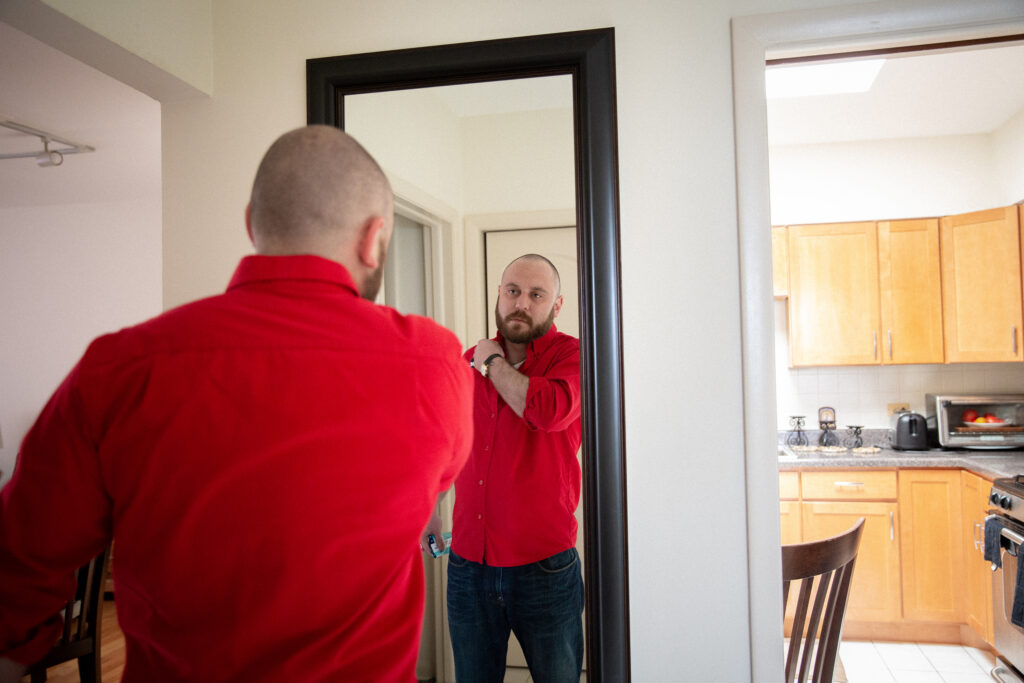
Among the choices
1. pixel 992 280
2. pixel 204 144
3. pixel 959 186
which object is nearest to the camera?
pixel 204 144

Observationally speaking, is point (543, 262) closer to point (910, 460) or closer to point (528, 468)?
point (528, 468)

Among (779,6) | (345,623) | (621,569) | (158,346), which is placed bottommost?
(621,569)

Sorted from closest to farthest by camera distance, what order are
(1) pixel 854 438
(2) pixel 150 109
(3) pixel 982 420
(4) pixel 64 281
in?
(2) pixel 150 109, (3) pixel 982 420, (1) pixel 854 438, (4) pixel 64 281

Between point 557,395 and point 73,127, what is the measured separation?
3.09 meters

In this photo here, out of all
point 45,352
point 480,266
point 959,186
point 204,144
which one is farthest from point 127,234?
point 959,186

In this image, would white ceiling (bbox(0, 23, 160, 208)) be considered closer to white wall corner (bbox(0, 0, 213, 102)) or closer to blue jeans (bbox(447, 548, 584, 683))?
white wall corner (bbox(0, 0, 213, 102))

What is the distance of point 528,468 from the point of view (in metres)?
1.45

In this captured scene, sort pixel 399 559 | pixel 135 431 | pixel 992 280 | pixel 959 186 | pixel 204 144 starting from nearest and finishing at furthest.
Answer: pixel 135 431, pixel 399 559, pixel 204 144, pixel 992 280, pixel 959 186

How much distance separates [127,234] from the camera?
4973 millimetres

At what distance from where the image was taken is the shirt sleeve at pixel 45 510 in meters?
0.72

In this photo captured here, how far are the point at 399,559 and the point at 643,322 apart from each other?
0.86m

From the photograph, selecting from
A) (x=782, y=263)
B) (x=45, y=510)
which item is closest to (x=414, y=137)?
(x=45, y=510)

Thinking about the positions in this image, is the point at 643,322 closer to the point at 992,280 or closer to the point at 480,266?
the point at 480,266

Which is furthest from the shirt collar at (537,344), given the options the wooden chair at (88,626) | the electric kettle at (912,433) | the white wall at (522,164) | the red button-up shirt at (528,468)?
the electric kettle at (912,433)
